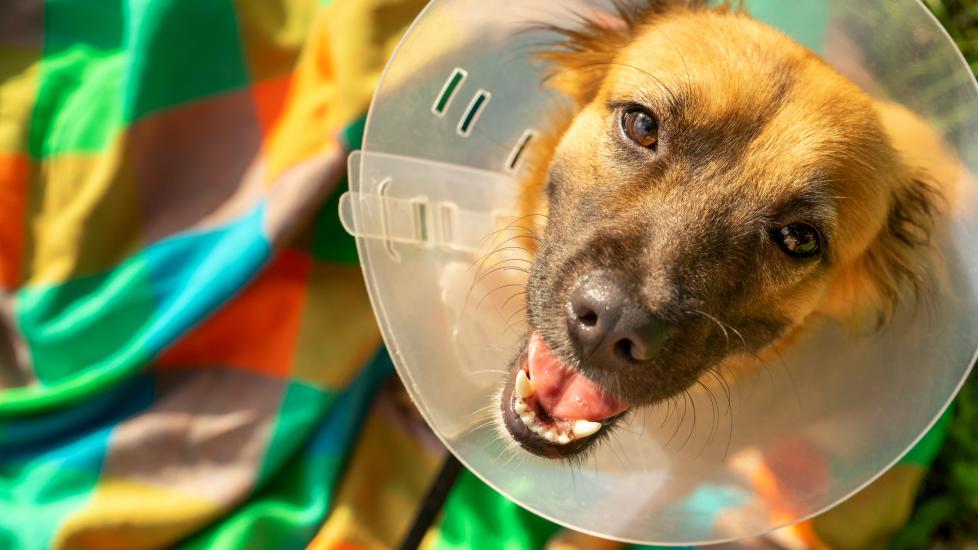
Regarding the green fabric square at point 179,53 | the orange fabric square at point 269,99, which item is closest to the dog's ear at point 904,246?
the orange fabric square at point 269,99

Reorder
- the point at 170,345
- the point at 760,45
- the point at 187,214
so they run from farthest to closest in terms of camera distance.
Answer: the point at 187,214 → the point at 170,345 → the point at 760,45

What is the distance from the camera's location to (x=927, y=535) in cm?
222

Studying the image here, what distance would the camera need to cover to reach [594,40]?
1904 mm

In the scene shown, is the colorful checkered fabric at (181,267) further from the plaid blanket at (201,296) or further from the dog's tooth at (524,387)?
the dog's tooth at (524,387)

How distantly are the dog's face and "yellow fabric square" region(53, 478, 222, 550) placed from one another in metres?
0.95

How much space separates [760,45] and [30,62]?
2076mm

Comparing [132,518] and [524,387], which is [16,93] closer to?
[132,518]

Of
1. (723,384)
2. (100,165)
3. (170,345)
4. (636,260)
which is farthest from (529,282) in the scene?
(100,165)

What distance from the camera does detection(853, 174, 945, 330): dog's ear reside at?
177 cm

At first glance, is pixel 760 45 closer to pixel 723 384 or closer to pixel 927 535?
pixel 723 384

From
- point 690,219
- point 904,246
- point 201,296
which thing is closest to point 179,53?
point 201,296

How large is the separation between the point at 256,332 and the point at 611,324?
4.18 feet

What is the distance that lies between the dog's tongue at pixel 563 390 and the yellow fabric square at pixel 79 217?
130 cm

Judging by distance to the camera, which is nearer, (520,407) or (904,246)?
(520,407)
